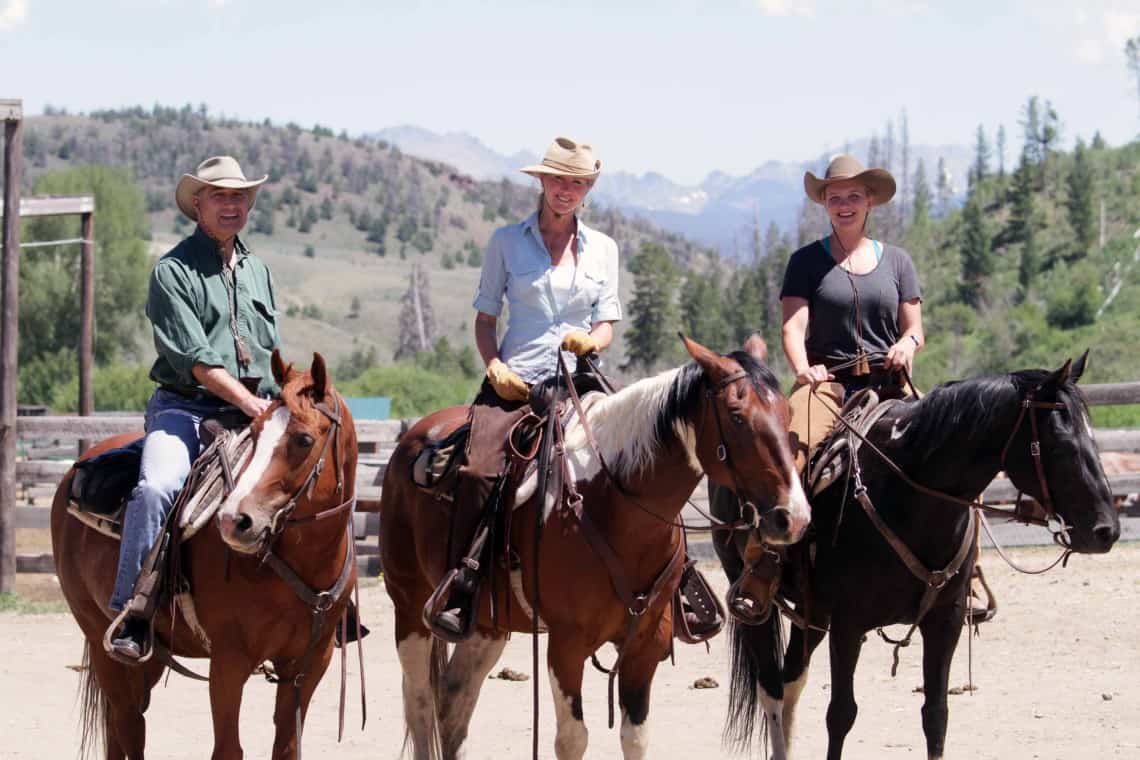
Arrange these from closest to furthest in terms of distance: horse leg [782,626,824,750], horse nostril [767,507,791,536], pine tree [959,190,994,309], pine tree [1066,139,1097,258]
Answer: horse nostril [767,507,791,536]
horse leg [782,626,824,750]
pine tree [959,190,994,309]
pine tree [1066,139,1097,258]

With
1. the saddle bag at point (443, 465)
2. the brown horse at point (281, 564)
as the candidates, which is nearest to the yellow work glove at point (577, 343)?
the saddle bag at point (443, 465)

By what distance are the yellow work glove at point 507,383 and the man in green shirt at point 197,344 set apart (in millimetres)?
967

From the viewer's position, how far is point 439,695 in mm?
6645

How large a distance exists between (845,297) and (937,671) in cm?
190

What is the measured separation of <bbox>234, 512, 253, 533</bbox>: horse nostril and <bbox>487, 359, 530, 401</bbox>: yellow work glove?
1.48m

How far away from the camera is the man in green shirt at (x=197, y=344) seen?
18.7 ft

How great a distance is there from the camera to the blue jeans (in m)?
5.69

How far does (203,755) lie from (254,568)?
8.58ft

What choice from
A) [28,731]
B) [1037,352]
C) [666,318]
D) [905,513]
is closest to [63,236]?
[666,318]

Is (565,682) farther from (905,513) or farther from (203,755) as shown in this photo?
(203,755)

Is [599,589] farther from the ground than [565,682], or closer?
farther from the ground

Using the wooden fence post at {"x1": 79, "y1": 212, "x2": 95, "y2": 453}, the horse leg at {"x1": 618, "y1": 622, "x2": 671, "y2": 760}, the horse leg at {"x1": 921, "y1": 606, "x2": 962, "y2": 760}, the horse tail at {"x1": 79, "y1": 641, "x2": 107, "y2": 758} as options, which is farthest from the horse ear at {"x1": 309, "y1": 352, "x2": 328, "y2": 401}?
the wooden fence post at {"x1": 79, "y1": 212, "x2": 95, "y2": 453}

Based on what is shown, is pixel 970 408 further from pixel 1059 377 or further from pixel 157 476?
pixel 157 476

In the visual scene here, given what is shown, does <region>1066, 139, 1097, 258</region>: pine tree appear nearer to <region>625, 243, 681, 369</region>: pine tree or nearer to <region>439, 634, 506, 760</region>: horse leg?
<region>625, 243, 681, 369</region>: pine tree
